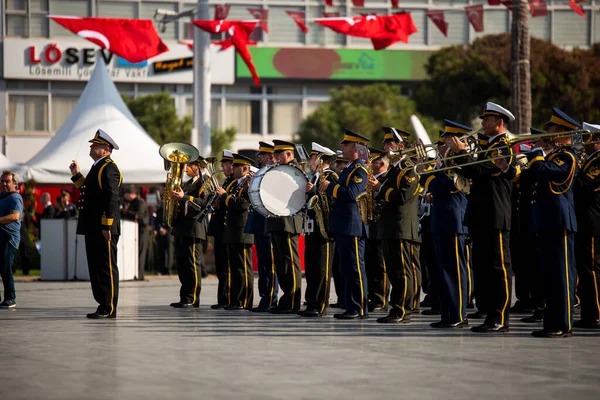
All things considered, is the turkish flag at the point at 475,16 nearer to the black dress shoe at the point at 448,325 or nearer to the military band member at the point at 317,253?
the military band member at the point at 317,253

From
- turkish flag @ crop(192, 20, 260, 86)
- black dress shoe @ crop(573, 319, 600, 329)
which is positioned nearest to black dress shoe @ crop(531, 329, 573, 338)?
black dress shoe @ crop(573, 319, 600, 329)

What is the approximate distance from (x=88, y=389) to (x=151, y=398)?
0.60 meters

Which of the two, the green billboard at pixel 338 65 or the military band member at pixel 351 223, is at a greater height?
the green billboard at pixel 338 65

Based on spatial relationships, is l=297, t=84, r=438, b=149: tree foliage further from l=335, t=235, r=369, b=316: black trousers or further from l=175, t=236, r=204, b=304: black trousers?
l=335, t=235, r=369, b=316: black trousers

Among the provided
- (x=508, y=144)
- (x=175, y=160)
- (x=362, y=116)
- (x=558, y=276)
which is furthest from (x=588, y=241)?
(x=362, y=116)

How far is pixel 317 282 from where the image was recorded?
1423 cm

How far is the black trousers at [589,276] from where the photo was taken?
40.2 feet

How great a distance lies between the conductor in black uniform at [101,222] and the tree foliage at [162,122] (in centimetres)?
3459

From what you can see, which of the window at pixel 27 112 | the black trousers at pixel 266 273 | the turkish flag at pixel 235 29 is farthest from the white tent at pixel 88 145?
the window at pixel 27 112

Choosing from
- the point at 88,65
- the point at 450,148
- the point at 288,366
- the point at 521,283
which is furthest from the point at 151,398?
the point at 88,65

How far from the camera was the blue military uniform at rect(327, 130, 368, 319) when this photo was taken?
43.5 feet

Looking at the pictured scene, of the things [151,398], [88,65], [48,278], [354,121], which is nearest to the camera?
[151,398]

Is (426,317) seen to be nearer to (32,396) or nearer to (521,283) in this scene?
(521,283)

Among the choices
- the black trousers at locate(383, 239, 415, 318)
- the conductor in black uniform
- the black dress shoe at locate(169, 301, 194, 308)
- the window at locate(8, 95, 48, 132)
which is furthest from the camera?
the window at locate(8, 95, 48, 132)
